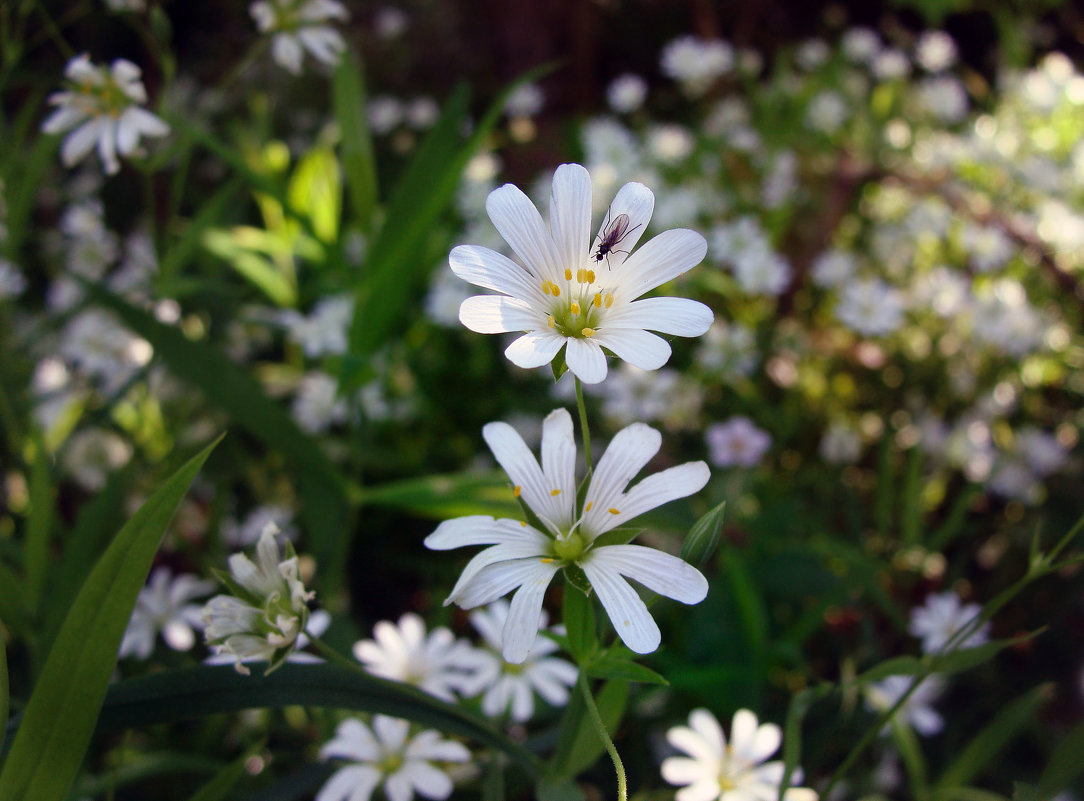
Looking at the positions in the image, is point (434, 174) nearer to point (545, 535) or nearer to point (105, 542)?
point (105, 542)

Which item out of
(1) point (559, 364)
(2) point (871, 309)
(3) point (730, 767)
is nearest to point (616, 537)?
(1) point (559, 364)

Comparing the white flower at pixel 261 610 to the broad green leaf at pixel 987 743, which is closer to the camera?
the white flower at pixel 261 610

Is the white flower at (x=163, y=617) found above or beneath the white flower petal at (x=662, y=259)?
beneath

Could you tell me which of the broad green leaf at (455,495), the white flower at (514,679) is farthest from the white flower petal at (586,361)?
the broad green leaf at (455,495)

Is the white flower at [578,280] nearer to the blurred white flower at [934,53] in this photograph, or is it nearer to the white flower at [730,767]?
the white flower at [730,767]

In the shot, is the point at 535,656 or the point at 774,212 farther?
the point at 774,212

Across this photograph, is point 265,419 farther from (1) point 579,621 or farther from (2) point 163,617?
(1) point 579,621

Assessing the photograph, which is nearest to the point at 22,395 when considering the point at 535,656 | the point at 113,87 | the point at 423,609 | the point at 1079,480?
the point at 113,87
